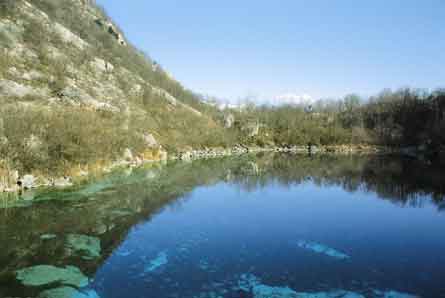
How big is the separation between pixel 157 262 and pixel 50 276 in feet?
13.8

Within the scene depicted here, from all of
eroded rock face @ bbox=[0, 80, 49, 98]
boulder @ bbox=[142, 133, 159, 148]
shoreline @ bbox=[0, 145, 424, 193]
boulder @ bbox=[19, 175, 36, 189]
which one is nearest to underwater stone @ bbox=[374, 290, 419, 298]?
shoreline @ bbox=[0, 145, 424, 193]

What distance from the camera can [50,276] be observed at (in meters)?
12.5

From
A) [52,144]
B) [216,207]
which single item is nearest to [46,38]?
[52,144]

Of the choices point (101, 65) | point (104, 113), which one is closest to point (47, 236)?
point (104, 113)

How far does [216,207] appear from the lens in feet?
86.1

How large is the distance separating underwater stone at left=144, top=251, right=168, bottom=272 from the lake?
0.15 feet

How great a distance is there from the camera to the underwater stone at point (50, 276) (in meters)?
11.9

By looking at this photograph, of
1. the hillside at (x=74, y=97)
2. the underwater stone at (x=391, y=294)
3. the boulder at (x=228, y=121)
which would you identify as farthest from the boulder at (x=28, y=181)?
the boulder at (x=228, y=121)

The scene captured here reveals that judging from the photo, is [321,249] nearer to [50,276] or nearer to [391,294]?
[391,294]

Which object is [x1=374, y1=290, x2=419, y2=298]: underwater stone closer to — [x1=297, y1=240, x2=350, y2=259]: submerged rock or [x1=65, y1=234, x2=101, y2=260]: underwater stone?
[x1=297, y1=240, x2=350, y2=259]: submerged rock

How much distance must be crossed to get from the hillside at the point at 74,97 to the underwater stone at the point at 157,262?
1644cm

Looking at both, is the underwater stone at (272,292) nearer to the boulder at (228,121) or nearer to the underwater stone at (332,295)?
the underwater stone at (332,295)

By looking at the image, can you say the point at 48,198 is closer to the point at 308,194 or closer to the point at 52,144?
the point at 52,144

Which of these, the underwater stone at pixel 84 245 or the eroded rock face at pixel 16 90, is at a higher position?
the eroded rock face at pixel 16 90
